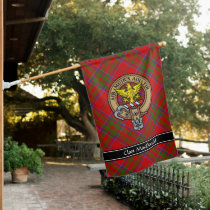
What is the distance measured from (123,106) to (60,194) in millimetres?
6050

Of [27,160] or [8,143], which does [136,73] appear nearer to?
[27,160]

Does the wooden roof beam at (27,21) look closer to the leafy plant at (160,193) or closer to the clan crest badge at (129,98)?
the clan crest badge at (129,98)

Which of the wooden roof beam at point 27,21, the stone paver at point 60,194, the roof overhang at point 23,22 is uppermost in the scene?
the roof overhang at point 23,22

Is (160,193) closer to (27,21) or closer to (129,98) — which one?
(129,98)

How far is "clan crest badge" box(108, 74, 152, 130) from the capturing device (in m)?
4.84

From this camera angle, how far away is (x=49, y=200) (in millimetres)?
9406

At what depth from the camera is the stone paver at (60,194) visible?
8.77 meters

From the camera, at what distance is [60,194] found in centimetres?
1023

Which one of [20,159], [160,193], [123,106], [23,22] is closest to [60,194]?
[20,159]

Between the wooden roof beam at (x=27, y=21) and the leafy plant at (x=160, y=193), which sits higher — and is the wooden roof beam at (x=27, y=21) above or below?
above

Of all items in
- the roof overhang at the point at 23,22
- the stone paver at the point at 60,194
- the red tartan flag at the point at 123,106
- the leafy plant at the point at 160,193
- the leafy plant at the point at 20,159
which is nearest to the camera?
the red tartan flag at the point at 123,106

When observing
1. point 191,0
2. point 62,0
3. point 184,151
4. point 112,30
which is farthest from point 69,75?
point 191,0

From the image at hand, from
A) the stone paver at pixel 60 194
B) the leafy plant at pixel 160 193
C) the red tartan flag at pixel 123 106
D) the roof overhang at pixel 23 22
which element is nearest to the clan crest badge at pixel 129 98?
the red tartan flag at pixel 123 106

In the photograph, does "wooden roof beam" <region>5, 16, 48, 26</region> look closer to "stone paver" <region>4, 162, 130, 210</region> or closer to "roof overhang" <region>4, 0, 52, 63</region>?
"roof overhang" <region>4, 0, 52, 63</region>
